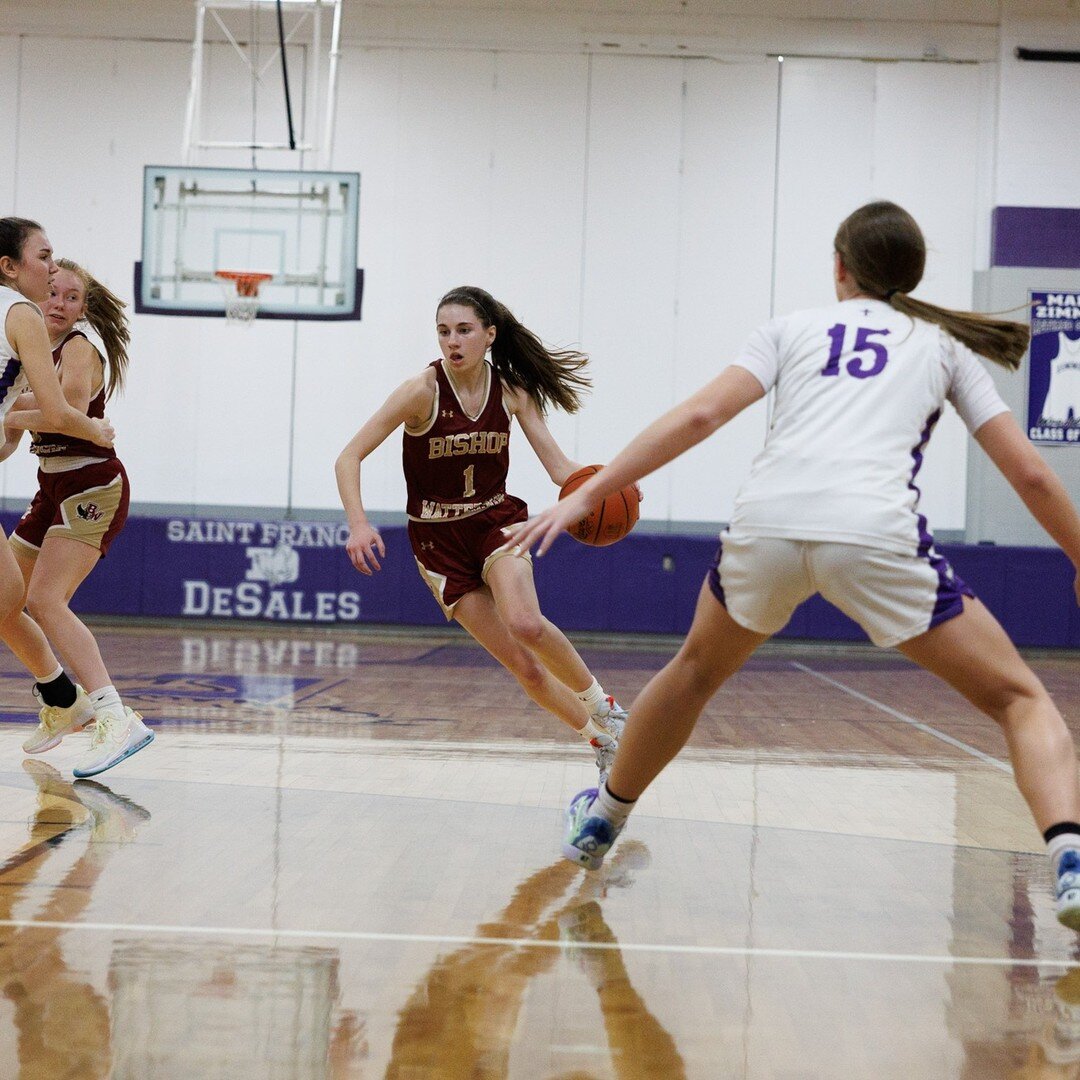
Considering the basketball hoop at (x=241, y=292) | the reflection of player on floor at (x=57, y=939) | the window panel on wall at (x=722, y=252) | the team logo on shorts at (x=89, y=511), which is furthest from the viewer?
the window panel on wall at (x=722, y=252)

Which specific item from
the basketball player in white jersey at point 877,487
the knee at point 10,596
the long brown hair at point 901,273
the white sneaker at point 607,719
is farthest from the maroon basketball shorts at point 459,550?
the long brown hair at point 901,273

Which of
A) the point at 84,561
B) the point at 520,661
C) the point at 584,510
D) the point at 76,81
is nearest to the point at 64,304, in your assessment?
the point at 84,561

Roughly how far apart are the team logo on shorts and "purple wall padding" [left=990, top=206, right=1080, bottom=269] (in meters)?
10.6

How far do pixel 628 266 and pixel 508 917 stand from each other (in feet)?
36.9

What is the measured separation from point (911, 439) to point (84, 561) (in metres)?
2.94

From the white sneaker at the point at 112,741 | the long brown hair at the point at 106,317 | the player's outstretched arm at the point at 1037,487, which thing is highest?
the long brown hair at the point at 106,317

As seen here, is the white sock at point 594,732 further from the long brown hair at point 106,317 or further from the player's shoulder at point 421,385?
the long brown hair at point 106,317

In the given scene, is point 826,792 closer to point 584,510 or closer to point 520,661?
point 520,661

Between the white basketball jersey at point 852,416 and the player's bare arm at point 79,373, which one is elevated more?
the player's bare arm at point 79,373

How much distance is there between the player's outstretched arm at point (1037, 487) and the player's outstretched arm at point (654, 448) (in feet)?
1.58

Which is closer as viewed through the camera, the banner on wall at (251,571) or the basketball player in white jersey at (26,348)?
the basketball player in white jersey at (26,348)

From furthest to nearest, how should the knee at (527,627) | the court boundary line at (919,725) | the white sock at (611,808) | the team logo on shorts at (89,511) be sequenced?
the court boundary line at (919,725)
the team logo on shorts at (89,511)
the knee at (527,627)
the white sock at (611,808)

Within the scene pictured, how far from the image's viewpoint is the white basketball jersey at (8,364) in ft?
13.2

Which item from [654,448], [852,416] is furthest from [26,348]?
[852,416]
